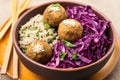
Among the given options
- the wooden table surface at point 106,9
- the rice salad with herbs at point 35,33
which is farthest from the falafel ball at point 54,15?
the wooden table surface at point 106,9

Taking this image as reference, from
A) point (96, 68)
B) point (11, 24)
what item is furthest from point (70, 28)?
point (11, 24)

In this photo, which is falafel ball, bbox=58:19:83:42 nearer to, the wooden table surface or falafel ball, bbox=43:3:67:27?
falafel ball, bbox=43:3:67:27

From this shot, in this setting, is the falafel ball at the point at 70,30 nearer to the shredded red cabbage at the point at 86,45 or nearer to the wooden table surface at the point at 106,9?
the shredded red cabbage at the point at 86,45

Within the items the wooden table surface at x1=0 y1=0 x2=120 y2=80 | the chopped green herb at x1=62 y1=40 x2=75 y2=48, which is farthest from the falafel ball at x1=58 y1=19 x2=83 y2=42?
the wooden table surface at x1=0 y1=0 x2=120 y2=80

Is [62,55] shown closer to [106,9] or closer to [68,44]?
[68,44]

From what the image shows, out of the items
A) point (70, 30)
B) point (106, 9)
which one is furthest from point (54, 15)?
point (106, 9)

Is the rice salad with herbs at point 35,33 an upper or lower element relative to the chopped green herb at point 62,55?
upper
